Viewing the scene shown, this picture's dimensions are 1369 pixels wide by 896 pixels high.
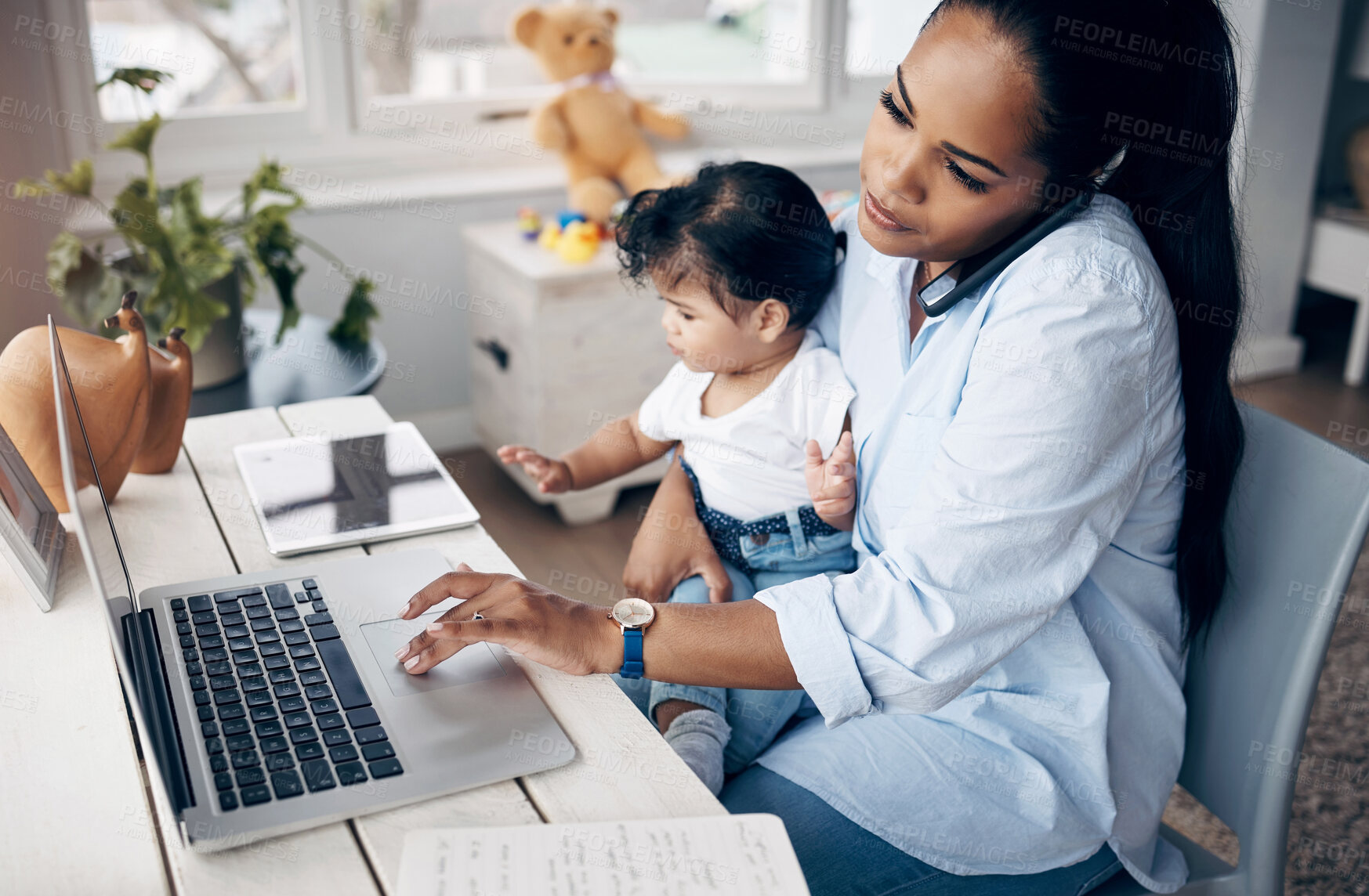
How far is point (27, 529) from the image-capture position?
0.94 m

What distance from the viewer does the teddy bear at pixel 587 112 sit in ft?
8.47

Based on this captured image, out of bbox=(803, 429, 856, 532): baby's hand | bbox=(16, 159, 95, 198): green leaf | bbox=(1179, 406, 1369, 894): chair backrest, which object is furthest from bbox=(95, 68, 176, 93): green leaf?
bbox=(1179, 406, 1369, 894): chair backrest

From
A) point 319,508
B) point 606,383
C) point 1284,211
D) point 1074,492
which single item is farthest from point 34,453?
point 1284,211

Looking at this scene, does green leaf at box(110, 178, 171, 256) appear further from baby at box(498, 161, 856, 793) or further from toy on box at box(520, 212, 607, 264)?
toy on box at box(520, 212, 607, 264)

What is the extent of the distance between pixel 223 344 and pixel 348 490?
2.58 feet

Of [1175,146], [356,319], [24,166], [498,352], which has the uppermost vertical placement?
[1175,146]

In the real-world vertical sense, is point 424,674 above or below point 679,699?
above

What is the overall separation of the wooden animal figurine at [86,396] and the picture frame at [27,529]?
23mm

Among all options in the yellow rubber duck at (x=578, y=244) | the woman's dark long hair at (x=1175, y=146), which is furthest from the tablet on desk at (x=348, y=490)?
the yellow rubber duck at (x=578, y=244)

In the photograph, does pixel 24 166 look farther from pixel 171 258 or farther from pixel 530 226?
pixel 530 226

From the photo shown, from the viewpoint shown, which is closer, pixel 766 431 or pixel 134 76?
pixel 766 431

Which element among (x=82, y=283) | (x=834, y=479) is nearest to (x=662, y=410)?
(x=834, y=479)

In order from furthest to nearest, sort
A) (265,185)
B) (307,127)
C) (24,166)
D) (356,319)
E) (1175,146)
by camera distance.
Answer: (307,127)
(24,166)
(356,319)
(265,185)
(1175,146)

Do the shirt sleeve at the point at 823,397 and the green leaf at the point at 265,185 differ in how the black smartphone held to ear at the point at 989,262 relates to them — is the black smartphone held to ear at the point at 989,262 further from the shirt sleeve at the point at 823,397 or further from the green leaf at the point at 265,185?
the green leaf at the point at 265,185
